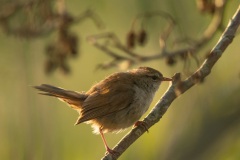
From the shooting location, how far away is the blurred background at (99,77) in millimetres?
2711

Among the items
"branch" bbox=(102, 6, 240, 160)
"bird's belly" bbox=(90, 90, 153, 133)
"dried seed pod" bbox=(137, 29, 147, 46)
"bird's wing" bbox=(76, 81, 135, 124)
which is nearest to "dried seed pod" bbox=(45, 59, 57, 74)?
"bird's wing" bbox=(76, 81, 135, 124)

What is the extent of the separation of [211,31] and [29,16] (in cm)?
161

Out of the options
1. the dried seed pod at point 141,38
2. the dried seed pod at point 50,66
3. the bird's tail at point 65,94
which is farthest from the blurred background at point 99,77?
the dried seed pod at point 141,38

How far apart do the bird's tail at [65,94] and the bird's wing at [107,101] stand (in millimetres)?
90

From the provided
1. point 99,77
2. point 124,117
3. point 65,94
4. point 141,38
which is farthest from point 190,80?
point 99,77

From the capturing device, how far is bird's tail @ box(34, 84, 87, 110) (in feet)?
13.5

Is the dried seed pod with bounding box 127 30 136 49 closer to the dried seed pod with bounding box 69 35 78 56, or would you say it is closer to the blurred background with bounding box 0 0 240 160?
the blurred background with bounding box 0 0 240 160

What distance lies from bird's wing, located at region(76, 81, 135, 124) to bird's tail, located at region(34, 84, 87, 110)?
0.29 ft

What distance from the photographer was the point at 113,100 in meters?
4.35

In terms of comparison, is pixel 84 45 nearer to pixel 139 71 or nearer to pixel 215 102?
pixel 139 71

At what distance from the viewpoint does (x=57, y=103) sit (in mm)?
5277

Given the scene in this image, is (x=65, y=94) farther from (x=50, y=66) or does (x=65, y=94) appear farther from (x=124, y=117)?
(x=124, y=117)

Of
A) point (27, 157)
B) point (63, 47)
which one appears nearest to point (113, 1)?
point (63, 47)

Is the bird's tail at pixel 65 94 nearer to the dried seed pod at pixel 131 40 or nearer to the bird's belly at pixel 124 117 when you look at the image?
the bird's belly at pixel 124 117
